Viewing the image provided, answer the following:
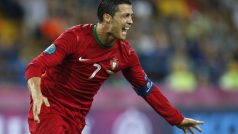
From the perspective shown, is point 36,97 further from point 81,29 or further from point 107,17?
point 107,17

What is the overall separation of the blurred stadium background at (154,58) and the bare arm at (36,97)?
4751mm

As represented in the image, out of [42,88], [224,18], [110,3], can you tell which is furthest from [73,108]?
[224,18]

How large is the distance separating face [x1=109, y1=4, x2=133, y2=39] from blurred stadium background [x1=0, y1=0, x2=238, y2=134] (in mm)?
4527

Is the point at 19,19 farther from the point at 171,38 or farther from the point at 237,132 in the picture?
the point at 237,132

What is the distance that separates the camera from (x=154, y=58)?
14.8m

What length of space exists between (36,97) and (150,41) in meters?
8.49

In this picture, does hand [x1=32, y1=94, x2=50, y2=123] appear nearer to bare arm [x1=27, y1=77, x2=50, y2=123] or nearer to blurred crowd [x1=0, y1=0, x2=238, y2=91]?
bare arm [x1=27, y1=77, x2=50, y2=123]

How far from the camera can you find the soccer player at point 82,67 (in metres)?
7.52

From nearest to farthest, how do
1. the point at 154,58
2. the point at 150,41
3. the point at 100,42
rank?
the point at 100,42, the point at 154,58, the point at 150,41

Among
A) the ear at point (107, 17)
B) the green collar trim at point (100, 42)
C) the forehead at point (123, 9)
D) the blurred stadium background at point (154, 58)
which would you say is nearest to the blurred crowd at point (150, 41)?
the blurred stadium background at point (154, 58)

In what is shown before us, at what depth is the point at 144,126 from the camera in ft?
39.8

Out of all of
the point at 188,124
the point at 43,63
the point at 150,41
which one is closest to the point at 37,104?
the point at 43,63

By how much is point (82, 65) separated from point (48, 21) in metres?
7.30

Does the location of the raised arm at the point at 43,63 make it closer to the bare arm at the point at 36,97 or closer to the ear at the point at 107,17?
the bare arm at the point at 36,97
